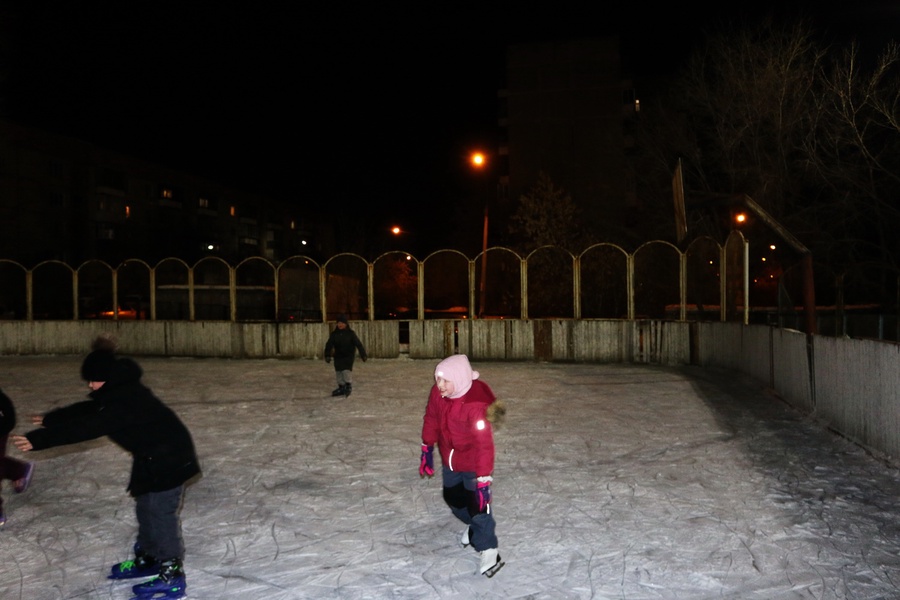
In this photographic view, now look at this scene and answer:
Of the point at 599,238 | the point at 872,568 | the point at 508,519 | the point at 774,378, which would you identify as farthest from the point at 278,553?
the point at 599,238

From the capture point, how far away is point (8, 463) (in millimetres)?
6156

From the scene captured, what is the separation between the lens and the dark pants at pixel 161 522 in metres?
4.53

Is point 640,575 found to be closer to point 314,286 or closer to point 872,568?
point 872,568

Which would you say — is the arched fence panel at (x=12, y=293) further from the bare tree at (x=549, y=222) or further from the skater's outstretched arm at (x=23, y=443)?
the skater's outstretched arm at (x=23, y=443)

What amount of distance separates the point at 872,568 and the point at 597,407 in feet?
22.0

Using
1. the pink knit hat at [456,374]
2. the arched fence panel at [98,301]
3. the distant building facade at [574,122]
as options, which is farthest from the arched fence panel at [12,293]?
the distant building facade at [574,122]

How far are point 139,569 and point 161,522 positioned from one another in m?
0.48

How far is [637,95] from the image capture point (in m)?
50.6

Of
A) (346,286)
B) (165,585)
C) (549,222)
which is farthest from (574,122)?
(165,585)

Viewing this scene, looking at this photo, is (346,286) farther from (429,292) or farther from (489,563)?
(489,563)

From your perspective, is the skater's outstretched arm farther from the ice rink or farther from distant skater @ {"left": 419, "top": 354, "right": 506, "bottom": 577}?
distant skater @ {"left": 419, "top": 354, "right": 506, "bottom": 577}

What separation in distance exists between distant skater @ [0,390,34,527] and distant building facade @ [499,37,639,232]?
38797 mm

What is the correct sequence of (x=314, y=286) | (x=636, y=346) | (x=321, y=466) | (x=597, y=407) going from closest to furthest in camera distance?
(x=321, y=466), (x=597, y=407), (x=636, y=346), (x=314, y=286)

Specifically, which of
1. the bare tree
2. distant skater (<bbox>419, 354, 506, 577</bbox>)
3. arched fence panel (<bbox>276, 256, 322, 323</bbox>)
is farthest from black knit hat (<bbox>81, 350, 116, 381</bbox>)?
the bare tree
